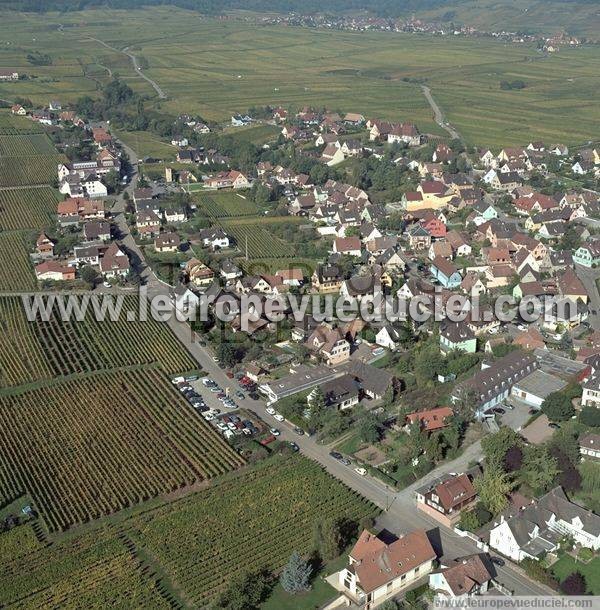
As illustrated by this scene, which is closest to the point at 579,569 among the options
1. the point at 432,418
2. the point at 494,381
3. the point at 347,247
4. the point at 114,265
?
the point at 432,418

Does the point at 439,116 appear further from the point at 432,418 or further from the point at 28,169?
the point at 432,418

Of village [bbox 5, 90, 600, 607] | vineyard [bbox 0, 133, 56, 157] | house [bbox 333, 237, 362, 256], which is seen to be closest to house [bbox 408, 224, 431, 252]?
village [bbox 5, 90, 600, 607]

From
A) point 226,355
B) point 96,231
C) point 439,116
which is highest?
point 439,116

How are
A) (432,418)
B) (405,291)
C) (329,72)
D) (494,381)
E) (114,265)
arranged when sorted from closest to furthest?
(432,418) < (494,381) < (405,291) < (114,265) < (329,72)

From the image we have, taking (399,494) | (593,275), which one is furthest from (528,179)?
(399,494)

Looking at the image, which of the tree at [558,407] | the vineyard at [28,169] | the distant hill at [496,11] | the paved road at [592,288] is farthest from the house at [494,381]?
the distant hill at [496,11]

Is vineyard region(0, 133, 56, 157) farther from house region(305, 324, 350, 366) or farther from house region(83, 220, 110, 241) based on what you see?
house region(305, 324, 350, 366)

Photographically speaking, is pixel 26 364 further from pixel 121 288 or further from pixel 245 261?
pixel 245 261
